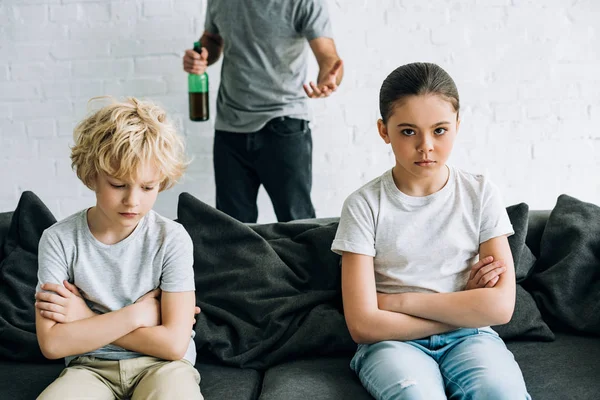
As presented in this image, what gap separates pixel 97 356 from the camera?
182 cm

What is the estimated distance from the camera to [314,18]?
2.86 meters

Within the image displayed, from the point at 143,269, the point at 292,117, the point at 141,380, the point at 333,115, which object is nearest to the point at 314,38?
the point at 292,117

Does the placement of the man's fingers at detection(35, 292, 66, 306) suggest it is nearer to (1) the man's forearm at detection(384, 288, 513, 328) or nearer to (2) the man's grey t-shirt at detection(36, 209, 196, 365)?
(2) the man's grey t-shirt at detection(36, 209, 196, 365)

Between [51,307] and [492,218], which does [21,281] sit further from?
[492,218]

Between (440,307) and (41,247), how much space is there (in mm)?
970

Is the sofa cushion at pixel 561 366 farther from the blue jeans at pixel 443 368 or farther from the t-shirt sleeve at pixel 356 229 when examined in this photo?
the t-shirt sleeve at pixel 356 229

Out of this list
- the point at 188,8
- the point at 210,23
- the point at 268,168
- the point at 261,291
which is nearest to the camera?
the point at 261,291

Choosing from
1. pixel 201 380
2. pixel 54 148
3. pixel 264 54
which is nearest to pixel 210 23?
pixel 264 54

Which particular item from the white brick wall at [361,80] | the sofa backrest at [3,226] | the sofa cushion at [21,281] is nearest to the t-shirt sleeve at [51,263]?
the sofa cushion at [21,281]

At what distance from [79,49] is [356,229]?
2042 millimetres

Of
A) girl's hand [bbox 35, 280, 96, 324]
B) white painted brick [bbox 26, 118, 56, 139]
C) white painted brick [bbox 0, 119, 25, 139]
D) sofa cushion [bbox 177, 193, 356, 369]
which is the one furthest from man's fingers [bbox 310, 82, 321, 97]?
white painted brick [bbox 0, 119, 25, 139]

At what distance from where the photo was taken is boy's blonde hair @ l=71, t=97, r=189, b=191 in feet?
5.62

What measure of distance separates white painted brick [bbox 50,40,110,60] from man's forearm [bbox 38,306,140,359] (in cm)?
195

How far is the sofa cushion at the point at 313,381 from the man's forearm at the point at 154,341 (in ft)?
0.89
